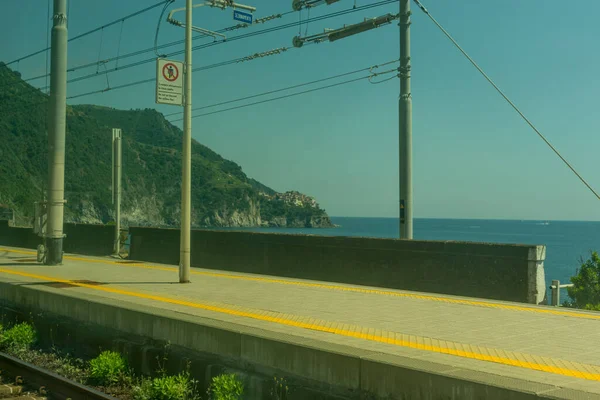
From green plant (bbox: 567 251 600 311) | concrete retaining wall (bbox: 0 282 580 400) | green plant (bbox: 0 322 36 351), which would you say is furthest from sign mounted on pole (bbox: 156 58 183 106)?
green plant (bbox: 567 251 600 311)

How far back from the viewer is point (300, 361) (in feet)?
22.1

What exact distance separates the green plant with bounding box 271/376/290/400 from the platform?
50 centimetres

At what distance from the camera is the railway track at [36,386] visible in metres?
8.35

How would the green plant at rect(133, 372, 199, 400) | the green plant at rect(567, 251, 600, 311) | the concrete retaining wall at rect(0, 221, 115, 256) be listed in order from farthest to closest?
the green plant at rect(567, 251, 600, 311), the concrete retaining wall at rect(0, 221, 115, 256), the green plant at rect(133, 372, 199, 400)

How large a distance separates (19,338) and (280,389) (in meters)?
6.45

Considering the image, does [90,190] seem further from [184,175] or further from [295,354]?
[295,354]

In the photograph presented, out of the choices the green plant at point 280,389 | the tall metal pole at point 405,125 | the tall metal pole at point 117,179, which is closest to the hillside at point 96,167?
the tall metal pole at point 117,179

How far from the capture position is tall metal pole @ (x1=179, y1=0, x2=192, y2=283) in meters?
13.1

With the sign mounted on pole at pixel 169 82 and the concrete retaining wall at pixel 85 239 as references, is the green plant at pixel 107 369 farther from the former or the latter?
the concrete retaining wall at pixel 85 239

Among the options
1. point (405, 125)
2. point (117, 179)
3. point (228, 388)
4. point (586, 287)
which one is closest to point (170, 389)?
point (228, 388)

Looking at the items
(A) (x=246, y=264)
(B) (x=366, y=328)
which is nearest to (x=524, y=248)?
(B) (x=366, y=328)

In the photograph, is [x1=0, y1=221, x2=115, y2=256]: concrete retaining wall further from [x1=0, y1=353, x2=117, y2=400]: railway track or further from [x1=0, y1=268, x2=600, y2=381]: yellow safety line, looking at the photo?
[x1=0, y1=268, x2=600, y2=381]: yellow safety line

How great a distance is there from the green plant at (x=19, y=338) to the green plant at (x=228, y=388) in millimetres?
5401

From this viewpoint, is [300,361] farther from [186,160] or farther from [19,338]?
[186,160]
